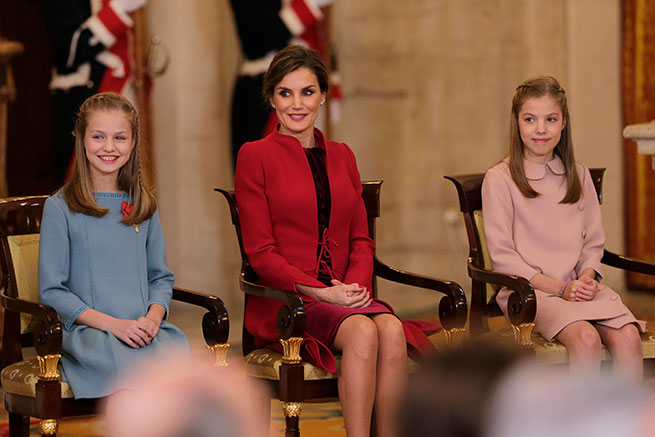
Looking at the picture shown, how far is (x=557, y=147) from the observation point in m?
3.82

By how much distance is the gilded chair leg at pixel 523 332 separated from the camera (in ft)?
11.1

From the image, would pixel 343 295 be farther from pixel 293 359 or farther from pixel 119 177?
pixel 119 177

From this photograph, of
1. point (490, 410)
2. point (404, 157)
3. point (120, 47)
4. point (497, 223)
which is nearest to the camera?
point (490, 410)

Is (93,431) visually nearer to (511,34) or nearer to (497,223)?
(497,223)

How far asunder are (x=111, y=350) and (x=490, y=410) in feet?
8.66

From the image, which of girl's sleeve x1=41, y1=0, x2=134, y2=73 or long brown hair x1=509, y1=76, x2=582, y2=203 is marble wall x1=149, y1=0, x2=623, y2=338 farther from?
long brown hair x1=509, y1=76, x2=582, y2=203

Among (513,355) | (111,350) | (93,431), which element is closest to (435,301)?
(93,431)

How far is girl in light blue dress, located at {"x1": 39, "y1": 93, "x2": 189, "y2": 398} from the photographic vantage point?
302 centimetres

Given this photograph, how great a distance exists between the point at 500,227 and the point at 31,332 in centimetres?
171

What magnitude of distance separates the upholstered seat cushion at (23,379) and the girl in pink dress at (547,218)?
5.26 ft

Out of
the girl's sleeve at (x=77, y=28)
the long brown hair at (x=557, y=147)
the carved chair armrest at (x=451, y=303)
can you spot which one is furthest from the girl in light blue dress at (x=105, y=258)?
the girl's sleeve at (x=77, y=28)

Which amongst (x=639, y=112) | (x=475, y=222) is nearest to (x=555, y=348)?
(x=475, y=222)

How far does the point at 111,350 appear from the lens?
298 cm

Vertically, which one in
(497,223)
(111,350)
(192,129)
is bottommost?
(111,350)
